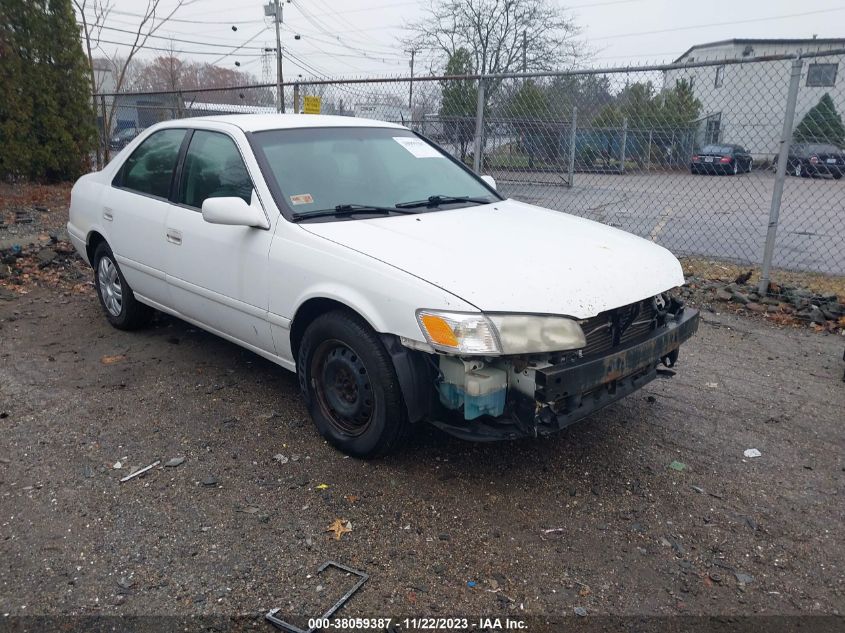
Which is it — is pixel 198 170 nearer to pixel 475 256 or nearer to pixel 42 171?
pixel 475 256

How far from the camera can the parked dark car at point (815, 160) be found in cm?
667

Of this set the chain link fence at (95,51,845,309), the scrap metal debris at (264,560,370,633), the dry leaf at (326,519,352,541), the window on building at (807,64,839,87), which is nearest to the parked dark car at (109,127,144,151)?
the chain link fence at (95,51,845,309)

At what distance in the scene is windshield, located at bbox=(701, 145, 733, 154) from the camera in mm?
7031

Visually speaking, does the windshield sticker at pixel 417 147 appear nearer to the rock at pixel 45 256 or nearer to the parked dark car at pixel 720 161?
the parked dark car at pixel 720 161

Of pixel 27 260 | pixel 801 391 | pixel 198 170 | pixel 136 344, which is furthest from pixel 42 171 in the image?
pixel 801 391

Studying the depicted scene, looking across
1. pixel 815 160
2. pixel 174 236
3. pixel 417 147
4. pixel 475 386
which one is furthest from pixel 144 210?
pixel 815 160

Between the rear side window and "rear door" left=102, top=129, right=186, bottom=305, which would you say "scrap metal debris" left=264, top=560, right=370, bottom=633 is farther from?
the rear side window

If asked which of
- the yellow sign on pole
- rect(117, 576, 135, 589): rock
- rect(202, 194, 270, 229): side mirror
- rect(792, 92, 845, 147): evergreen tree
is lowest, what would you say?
rect(117, 576, 135, 589): rock

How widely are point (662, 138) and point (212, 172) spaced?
482 cm

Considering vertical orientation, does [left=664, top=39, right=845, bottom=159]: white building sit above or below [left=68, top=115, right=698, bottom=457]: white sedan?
above

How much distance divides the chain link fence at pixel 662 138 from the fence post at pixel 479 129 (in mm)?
17

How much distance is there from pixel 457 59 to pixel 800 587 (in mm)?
24776

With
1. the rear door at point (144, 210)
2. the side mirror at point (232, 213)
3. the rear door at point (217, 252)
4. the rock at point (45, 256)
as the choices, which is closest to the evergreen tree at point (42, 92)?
the rock at point (45, 256)

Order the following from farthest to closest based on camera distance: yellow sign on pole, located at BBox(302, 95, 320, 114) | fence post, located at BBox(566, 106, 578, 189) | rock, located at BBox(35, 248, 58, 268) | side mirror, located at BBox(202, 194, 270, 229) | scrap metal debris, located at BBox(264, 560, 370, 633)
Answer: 1. yellow sign on pole, located at BBox(302, 95, 320, 114)
2. fence post, located at BBox(566, 106, 578, 189)
3. rock, located at BBox(35, 248, 58, 268)
4. side mirror, located at BBox(202, 194, 270, 229)
5. scrap metal debris, located at BBox(264, 560, 370, 633)
